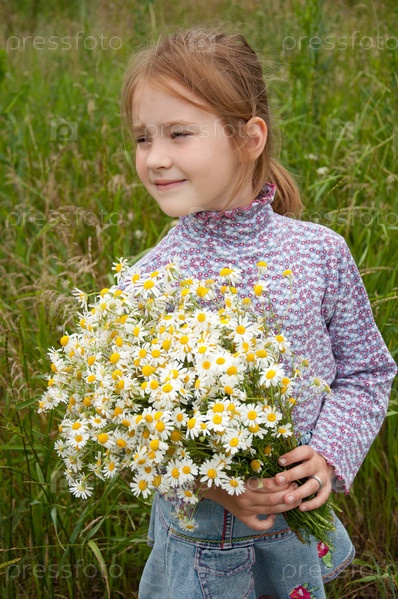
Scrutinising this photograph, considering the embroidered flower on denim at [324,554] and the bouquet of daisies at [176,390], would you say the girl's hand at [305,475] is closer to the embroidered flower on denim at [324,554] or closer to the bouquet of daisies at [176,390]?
the bouquet of daisies at [176,390]

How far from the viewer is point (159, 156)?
52.8 inches

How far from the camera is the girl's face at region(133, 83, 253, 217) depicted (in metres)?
1.34

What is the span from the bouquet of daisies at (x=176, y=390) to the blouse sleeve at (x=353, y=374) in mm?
179

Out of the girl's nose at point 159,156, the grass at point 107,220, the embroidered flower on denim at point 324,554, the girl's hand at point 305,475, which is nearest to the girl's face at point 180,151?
the girl's nose at point 159,156

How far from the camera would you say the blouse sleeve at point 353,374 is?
1399mm

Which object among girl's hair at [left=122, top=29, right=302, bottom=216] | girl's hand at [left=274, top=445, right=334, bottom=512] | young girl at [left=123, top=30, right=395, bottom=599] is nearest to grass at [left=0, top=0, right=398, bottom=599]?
girl's hair at [left=122, top=29, right=302, bottom=216]

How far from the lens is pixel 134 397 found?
114 centimetres

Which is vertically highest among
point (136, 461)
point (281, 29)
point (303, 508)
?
point (281, 29)

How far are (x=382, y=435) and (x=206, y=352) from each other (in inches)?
47.9

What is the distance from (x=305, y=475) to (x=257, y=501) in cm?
9

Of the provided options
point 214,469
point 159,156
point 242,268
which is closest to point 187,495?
point 214,469

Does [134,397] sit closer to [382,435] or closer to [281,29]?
[382,435]

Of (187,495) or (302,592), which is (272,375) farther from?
(302,592)

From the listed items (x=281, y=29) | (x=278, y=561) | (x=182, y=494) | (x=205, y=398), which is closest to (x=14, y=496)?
(x=278, y=561)
